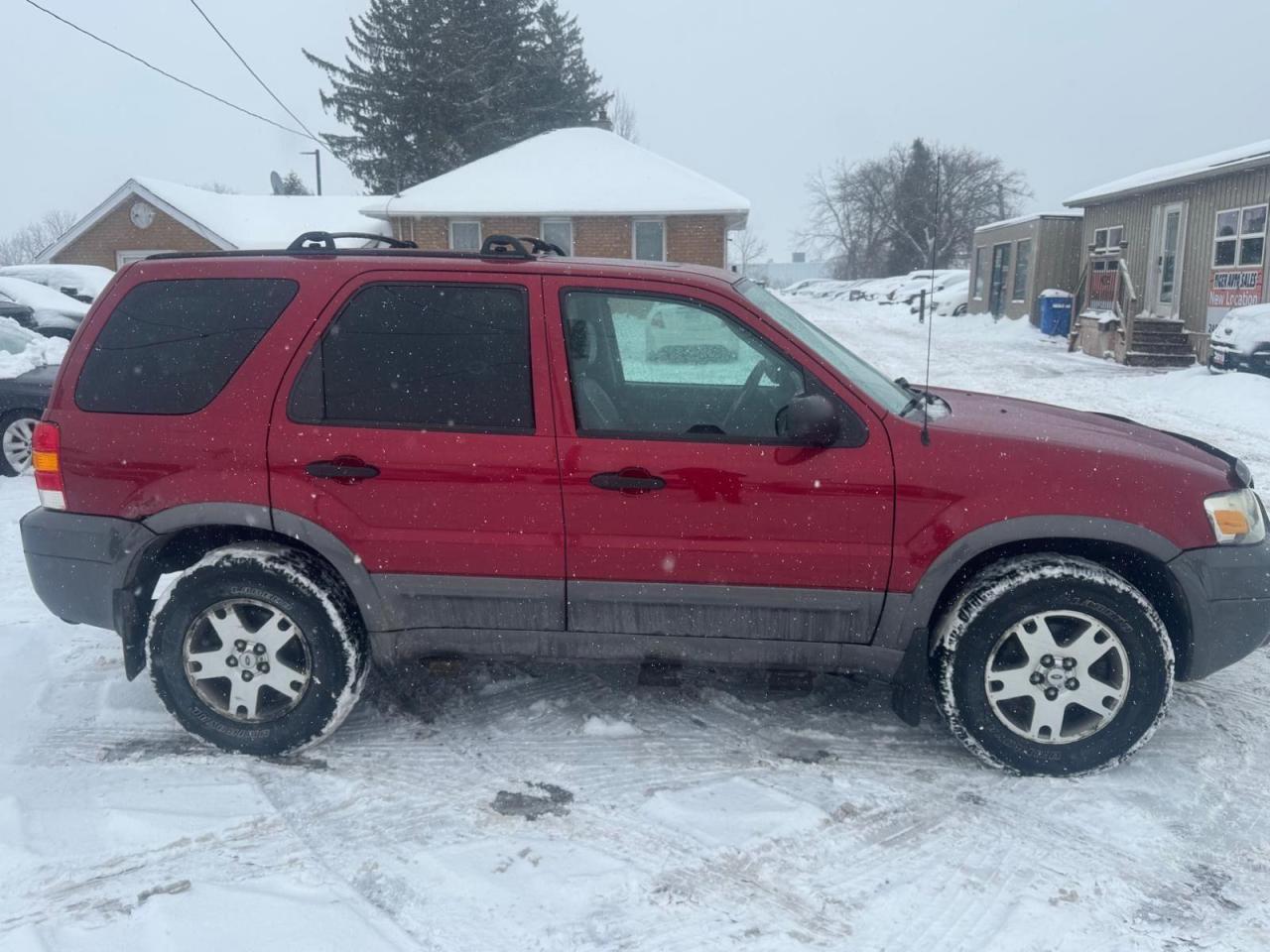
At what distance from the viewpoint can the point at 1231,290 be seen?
720 inches

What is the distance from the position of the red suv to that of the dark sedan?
566cm

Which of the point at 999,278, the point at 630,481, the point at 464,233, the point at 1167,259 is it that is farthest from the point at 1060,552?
the point at 999,278

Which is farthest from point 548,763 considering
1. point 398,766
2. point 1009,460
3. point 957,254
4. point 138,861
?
point 957,254

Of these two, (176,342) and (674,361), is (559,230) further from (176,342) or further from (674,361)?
(176,342)

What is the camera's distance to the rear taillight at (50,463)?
3787mm

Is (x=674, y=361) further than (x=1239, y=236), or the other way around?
(x=1239, y=236)

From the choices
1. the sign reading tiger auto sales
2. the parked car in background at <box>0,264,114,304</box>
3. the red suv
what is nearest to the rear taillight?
the red suv

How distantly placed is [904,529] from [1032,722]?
2.82 ft

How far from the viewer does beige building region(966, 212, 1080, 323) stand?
1048 inches

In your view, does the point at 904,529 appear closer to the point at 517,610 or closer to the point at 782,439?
the point at 782,439

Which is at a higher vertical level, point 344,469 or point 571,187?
point 571,187

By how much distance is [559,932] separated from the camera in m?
2.81

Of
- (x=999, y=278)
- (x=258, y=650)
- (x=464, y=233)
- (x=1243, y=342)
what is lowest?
(x=258, y=650)

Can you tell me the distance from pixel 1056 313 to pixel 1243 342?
10798 millimetres
